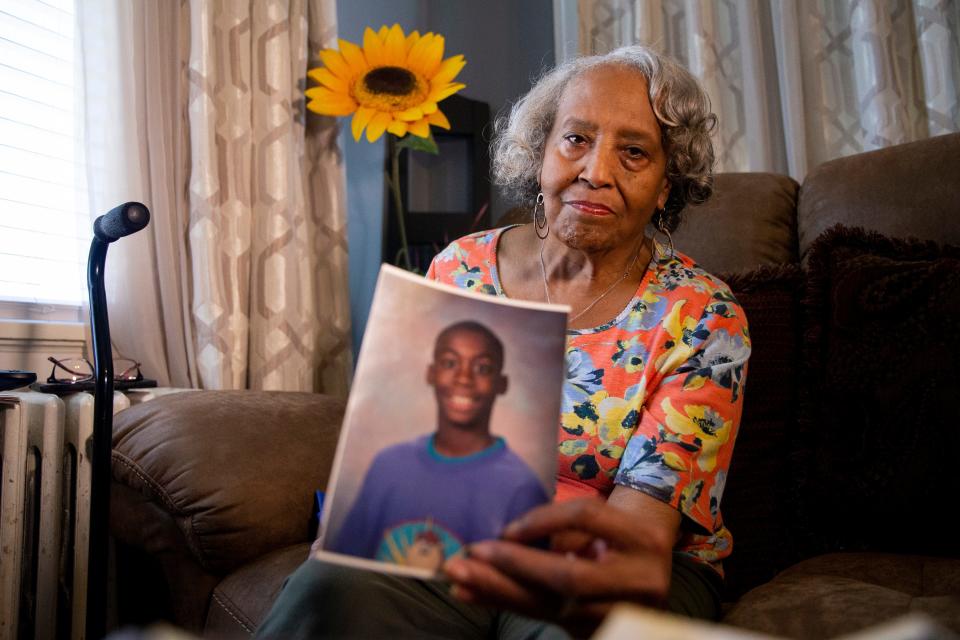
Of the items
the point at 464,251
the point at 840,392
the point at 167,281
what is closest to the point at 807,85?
the point at 840,392

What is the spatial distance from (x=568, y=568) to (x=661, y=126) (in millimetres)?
779

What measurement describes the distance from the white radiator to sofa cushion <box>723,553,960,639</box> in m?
1.04

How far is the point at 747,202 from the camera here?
5.05 ft

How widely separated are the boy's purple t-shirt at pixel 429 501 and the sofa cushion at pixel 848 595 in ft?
1.46

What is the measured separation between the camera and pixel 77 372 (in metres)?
1.42

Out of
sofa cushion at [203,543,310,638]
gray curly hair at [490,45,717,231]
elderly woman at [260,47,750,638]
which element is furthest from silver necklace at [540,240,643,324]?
sofa cushion at [203,543,310,638]

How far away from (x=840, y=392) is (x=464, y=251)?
2.07 ft

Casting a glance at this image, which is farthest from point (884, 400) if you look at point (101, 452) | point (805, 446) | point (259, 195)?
point (259, 195)

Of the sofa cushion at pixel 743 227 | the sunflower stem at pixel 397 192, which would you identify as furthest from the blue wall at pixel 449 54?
the sofa cushion at pixel 743 227

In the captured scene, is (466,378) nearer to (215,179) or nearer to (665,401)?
(665,401)

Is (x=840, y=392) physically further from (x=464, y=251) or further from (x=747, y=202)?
(x=464, y=251)

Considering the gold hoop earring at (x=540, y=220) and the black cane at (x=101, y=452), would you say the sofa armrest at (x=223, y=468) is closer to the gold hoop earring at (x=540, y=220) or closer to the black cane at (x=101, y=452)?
the black cane at (x=101, y=452)

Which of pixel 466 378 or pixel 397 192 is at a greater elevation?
pixel 397 192

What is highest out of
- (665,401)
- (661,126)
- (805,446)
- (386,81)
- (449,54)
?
(449,54)
